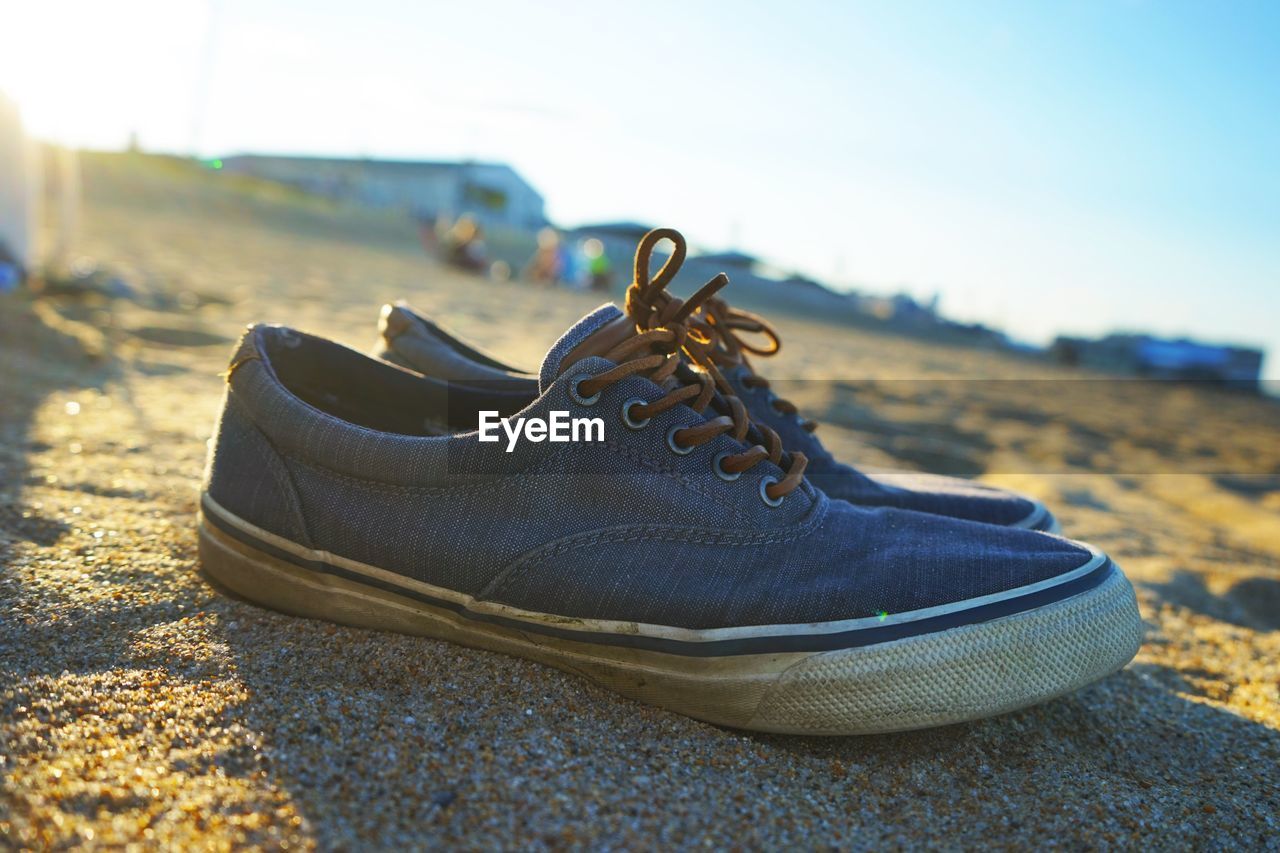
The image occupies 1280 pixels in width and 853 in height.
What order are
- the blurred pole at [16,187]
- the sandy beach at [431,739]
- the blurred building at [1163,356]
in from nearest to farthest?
the sandy beach at [431,739]
the blurred pole at [16,187]
the blurred building at [1163,356]

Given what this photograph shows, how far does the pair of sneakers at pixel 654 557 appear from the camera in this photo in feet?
3.29

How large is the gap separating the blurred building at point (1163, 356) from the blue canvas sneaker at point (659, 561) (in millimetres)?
23914

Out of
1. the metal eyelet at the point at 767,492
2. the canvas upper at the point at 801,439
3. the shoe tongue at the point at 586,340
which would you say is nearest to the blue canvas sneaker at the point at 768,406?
the canvas upper at the point at 801,439

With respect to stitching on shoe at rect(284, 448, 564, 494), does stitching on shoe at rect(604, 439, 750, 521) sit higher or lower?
higher

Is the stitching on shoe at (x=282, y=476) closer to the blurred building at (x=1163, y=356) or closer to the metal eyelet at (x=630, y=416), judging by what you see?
the metal eyelet at (x=630, y=416)

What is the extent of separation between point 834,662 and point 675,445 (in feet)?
1.03

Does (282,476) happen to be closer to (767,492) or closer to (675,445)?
(675,445)

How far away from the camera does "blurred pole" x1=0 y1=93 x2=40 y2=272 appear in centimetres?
394

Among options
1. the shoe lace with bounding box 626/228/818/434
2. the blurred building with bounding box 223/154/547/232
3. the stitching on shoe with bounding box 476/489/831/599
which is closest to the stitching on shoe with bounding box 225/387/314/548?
the stitching on shoe with bounding box 476/489/831/599

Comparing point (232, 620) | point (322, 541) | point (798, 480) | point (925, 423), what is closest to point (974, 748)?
point (798, 480)

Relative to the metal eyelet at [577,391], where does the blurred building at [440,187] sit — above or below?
above

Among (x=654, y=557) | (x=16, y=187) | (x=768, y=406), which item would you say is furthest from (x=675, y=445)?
(x=16, y=187)

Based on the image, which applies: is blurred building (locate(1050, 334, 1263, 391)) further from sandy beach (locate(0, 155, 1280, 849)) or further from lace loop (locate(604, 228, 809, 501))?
lace loop (locate(604, 228, 809, 501))

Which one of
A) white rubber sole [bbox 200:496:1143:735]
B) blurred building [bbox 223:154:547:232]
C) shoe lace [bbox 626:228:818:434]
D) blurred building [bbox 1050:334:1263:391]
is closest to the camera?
white rubber sole [bbox 200:496:1143:735]
